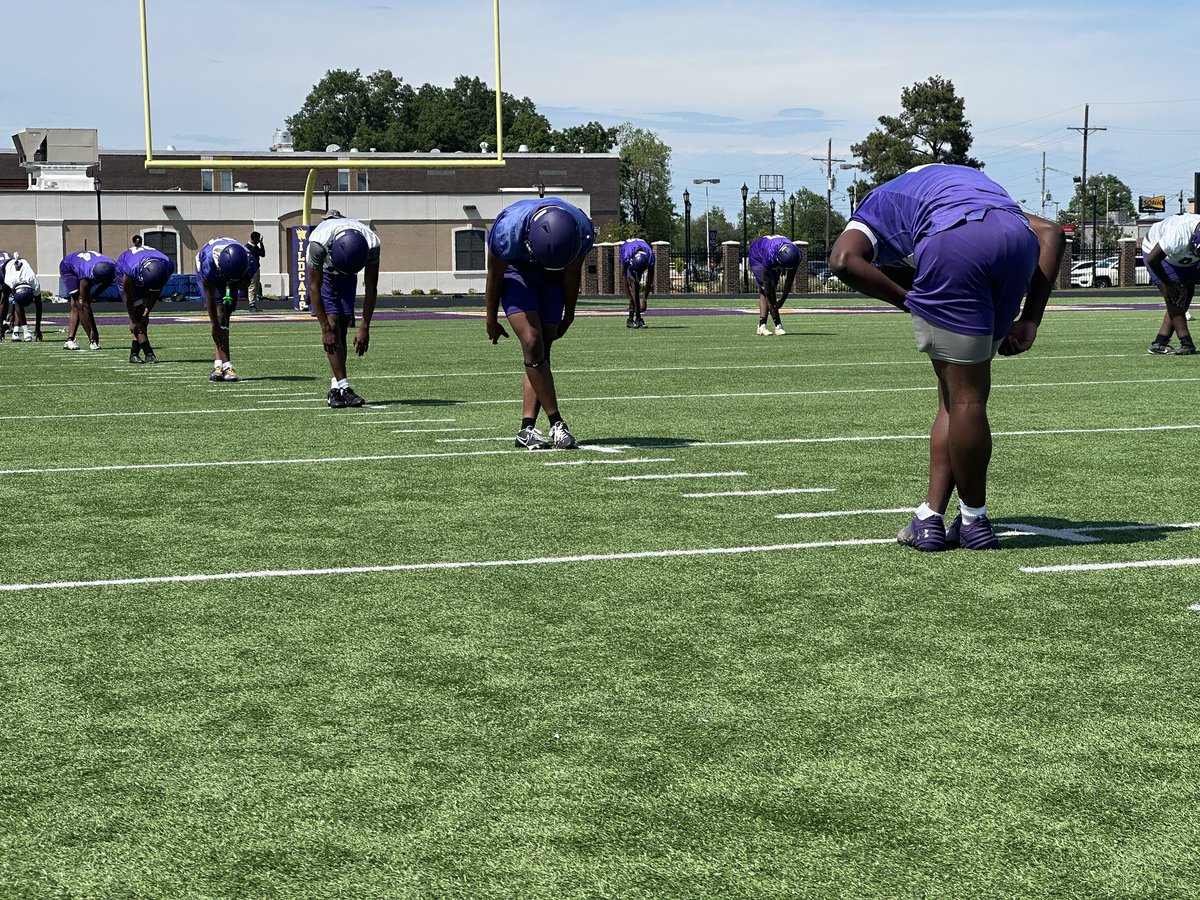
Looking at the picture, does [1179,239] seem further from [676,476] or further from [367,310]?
[676,476]

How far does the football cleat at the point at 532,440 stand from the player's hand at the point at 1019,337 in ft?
14.4

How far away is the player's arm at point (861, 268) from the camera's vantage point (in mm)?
6574

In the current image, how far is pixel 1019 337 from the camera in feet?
21.7

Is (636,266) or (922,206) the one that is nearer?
(922,206)

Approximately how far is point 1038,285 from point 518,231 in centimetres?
418

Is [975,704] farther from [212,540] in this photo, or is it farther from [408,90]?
[408,90]

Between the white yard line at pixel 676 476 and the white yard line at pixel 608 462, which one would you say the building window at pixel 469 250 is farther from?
the white yard line at pixel 676 476

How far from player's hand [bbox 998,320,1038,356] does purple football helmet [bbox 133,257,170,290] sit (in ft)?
47.4

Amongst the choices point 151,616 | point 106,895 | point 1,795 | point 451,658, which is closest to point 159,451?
point 151,616

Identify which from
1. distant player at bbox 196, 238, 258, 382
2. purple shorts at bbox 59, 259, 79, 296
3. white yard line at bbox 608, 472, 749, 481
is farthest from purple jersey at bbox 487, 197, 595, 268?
purple shorts at bbox 59, 259, 79, 296

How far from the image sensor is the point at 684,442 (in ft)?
35.6

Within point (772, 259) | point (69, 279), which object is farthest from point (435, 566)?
point (772, 259)

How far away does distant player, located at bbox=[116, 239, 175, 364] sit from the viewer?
19375 millimetres

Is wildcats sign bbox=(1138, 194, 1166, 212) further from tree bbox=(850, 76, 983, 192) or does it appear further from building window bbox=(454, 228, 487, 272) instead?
building window bbox=(454, 228, 487, 272)
